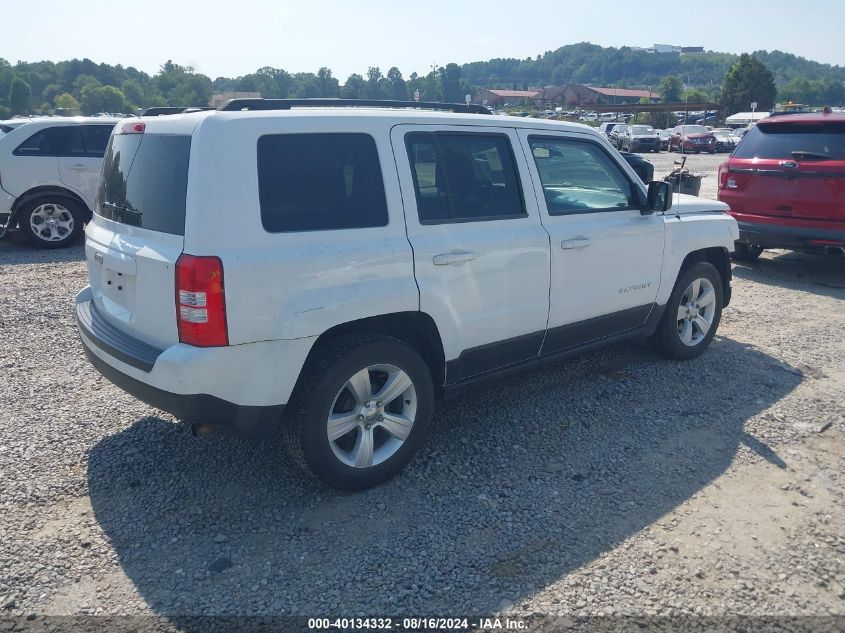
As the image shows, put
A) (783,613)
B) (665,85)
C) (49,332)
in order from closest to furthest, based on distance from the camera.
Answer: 1. (783,613)
2. (49,332)
3. (665,85)

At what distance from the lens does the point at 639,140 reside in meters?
40.0

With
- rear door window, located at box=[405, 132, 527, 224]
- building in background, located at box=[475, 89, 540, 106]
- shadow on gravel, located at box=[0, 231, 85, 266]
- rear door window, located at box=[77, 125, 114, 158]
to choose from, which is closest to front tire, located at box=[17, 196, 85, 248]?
shadow on gravel, located at box=[0, 231, 85, 266]

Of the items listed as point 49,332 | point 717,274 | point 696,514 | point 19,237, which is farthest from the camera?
point 19,237

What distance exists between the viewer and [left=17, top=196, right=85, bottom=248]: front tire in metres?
9.77

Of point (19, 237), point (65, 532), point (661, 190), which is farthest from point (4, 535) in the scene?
point (19, 237)

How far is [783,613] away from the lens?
281cm

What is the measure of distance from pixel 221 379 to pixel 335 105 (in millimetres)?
1851

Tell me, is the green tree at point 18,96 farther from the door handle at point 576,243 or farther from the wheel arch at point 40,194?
the door handle at point 576,243

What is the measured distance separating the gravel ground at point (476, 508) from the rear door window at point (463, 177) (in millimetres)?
1419

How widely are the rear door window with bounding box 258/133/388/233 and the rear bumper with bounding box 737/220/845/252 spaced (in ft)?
20.1

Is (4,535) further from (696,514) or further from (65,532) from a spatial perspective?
(696,514)

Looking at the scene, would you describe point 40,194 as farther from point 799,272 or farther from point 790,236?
point 799,272

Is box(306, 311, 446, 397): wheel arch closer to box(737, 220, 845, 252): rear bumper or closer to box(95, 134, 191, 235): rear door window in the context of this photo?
box(95, 134, 191, 235): rear door window

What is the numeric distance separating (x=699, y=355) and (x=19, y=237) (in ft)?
33.7
